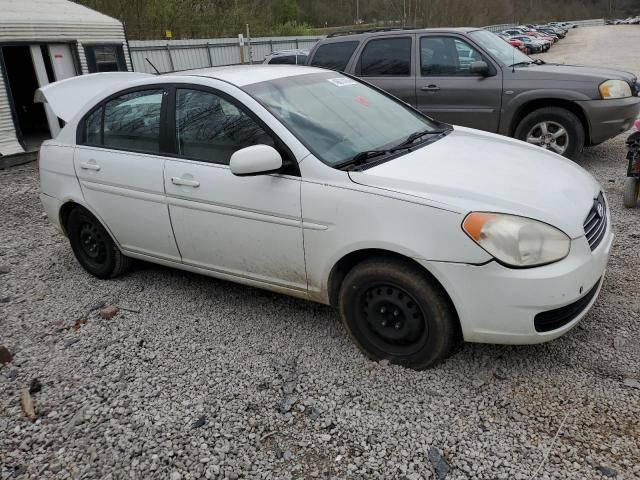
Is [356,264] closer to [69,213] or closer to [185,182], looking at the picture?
[185,182]

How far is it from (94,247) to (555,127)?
5589mm

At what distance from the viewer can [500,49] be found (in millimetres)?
7098

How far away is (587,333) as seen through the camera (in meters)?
3.20

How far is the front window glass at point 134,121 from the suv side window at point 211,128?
0.24m

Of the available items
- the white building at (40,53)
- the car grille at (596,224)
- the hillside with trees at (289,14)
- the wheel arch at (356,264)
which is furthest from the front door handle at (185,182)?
the hillside with trees at (289,14)

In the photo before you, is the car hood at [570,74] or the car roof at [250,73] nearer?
the car roof at [250,73]

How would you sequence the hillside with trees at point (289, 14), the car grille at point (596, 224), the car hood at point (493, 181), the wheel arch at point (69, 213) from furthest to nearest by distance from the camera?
the hillside with trees at point (289, 14) < the wheel arch at point (69, 213) < the car grille at point (596, 224) < the car hood at point (493, 181)

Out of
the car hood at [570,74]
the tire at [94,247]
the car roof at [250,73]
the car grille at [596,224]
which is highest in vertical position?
the car roof at [250,73]

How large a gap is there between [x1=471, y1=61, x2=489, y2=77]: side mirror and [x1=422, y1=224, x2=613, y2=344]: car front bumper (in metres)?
4.65

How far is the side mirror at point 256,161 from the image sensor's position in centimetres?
297

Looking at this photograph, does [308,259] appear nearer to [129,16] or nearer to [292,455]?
[292,455]

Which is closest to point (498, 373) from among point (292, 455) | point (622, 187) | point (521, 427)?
point (521, 427)

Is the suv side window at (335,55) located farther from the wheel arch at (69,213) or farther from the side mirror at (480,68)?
the wheel arch at (69,213)

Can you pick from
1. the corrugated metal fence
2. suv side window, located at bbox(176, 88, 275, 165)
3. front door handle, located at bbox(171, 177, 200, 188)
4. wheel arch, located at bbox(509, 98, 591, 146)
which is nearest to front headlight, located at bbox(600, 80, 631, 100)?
wheel arch, located at bbox(509, 98, 591, 146)
